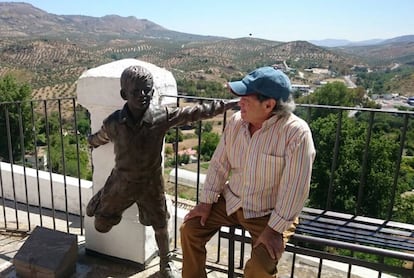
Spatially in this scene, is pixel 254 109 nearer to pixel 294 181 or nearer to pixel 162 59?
pixel 294 181

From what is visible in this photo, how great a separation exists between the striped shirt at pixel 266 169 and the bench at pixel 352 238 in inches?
8.8

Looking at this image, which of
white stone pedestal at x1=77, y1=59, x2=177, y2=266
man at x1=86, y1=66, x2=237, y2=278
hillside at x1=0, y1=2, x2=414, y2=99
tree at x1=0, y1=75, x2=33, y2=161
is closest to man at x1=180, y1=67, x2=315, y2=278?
man at x1=86, y1=66, x2=237, y2=278

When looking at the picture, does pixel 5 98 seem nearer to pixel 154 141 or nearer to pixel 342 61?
pixel 154 141

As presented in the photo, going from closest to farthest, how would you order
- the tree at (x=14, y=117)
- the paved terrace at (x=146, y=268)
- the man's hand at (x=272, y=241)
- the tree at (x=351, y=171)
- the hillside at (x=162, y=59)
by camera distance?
the man's hand at (x=272, y=241) → the paved terrace at (x=146, y=268) → the tree at (x=351, y=171) → the tree at (x=14, y=117) → the hillside at (x=162, y=59)

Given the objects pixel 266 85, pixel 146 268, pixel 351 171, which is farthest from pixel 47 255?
pixel 351 171

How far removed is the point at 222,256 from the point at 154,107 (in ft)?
5.05

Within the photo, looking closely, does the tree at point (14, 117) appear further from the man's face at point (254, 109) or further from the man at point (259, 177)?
the man's face at point (254, 109)

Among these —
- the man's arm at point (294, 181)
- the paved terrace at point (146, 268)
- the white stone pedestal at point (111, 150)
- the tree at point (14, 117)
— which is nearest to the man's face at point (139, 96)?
the white stone pedestal at point (111, 150)

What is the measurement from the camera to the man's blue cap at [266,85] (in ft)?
6.41

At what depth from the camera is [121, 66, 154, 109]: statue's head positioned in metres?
2.10

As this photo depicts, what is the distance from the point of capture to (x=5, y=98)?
26109 millimetres

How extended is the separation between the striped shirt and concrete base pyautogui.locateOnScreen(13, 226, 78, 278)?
121cm

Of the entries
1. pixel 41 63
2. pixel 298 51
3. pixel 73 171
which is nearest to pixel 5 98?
pixel 73 171

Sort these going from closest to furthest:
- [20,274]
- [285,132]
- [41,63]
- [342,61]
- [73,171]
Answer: [285,132] → [20,274] → [73,171] → [41,63] → [342,61]
